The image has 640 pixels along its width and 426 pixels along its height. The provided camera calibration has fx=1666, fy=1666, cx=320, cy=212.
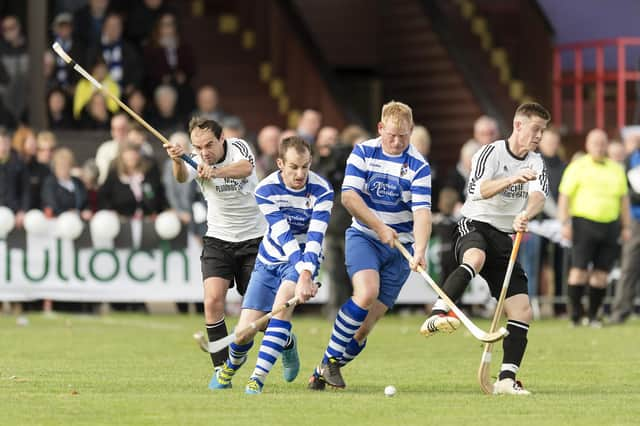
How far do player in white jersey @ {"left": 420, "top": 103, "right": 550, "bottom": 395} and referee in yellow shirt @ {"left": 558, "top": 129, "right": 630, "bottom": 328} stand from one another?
7336 millimetres

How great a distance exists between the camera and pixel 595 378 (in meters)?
12.3

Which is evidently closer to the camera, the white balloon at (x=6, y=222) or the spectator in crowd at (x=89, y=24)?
the white balloon at (x=6, y=222)

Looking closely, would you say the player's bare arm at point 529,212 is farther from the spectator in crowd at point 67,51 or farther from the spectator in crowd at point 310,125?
the spectator in crowd at point 67,51

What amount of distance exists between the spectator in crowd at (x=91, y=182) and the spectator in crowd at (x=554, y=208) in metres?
5.40

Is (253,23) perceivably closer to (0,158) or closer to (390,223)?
(0,158)

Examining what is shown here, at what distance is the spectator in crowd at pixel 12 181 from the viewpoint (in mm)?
19203

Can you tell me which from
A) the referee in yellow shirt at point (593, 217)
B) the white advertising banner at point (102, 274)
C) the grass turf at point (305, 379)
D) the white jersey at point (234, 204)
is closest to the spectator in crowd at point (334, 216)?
the white advertising banner at point (102, 274)

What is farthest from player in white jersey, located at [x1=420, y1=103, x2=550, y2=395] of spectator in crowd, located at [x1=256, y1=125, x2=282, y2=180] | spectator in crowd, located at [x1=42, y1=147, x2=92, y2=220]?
spectator in crowd, located at [x1=42, y1=147, x2=92, y2=220]

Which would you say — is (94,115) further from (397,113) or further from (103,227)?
(397,113)

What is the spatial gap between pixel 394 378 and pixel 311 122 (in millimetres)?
7641

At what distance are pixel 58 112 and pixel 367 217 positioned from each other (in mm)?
11364

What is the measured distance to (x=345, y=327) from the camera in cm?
1123

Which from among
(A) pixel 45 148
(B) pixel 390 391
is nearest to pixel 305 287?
(B) pixel 390 391

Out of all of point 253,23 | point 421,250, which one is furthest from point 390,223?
point 253,23
